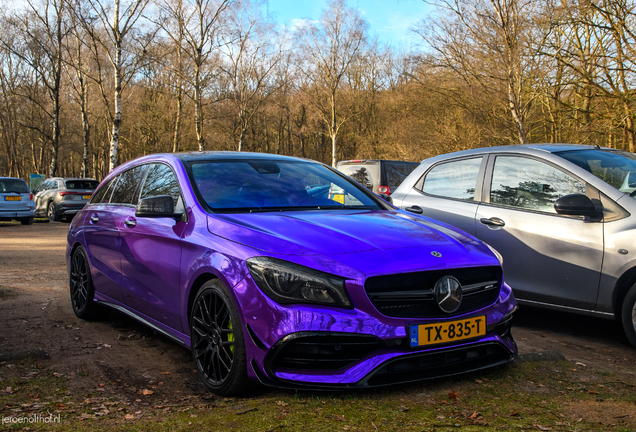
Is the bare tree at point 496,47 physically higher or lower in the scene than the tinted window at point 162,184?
higher

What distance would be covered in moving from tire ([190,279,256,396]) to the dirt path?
0.17 m

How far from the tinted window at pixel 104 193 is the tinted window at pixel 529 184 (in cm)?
379

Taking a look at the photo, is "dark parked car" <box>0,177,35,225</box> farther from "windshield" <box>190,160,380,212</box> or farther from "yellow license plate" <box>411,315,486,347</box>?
"yellow license plate" <box>411,315,486,347</box>

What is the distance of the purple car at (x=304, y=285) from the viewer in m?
3.03

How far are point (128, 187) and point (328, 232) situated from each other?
8.37 ft

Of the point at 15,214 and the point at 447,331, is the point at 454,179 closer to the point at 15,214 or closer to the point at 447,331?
the point at 447,331

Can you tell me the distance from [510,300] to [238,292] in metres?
1.77

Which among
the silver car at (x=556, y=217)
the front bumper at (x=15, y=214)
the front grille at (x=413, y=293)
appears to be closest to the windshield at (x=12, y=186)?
the front bumper at (x=15, y=214)

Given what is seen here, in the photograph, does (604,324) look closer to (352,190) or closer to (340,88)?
(352,190)

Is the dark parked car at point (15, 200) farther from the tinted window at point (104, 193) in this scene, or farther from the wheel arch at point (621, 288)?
the wheel arch at point (621, 288)

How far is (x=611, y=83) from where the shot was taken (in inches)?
524

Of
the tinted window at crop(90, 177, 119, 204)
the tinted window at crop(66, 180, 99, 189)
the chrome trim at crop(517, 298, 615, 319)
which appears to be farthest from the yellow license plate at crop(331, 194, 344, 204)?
the tinted window at crop(66, 180, 99, 189)

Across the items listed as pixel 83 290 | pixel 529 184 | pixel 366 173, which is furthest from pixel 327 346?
pixel 366 173

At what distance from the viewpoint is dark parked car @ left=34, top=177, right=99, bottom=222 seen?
21219 millimetres
